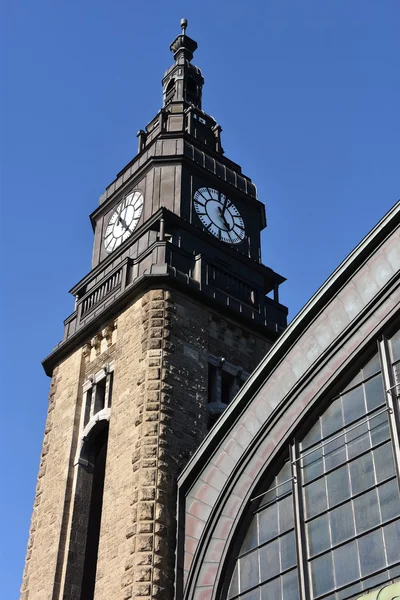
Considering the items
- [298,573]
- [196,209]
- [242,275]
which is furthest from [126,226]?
[298,573]

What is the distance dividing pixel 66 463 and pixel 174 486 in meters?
4.46

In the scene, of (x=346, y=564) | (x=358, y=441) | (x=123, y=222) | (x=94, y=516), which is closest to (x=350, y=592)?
(x=346, y=564)

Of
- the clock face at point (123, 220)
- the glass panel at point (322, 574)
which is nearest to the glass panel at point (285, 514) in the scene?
the glass panel at point (322, 574)

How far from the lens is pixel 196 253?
29.7 m

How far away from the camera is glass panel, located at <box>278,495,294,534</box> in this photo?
63.8ft

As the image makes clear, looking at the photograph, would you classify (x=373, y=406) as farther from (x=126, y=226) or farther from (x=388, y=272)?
(x=126, y=226)

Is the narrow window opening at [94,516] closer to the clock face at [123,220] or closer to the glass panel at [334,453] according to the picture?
the clock face at [123,220]

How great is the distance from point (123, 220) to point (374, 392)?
611 inches

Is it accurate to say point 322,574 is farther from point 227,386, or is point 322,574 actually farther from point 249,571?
point 227,386

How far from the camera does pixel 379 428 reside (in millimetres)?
18453

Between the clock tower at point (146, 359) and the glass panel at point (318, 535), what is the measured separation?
174 inches

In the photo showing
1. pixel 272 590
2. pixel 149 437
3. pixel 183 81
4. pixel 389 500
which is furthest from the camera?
pixel 183 81

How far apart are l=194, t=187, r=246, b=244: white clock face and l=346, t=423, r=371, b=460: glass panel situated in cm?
1357

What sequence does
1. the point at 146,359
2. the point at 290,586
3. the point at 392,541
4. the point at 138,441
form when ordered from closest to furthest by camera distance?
the point at 392,541 < the point at 290,586 < the point at 138,441 < the point at 146,359
